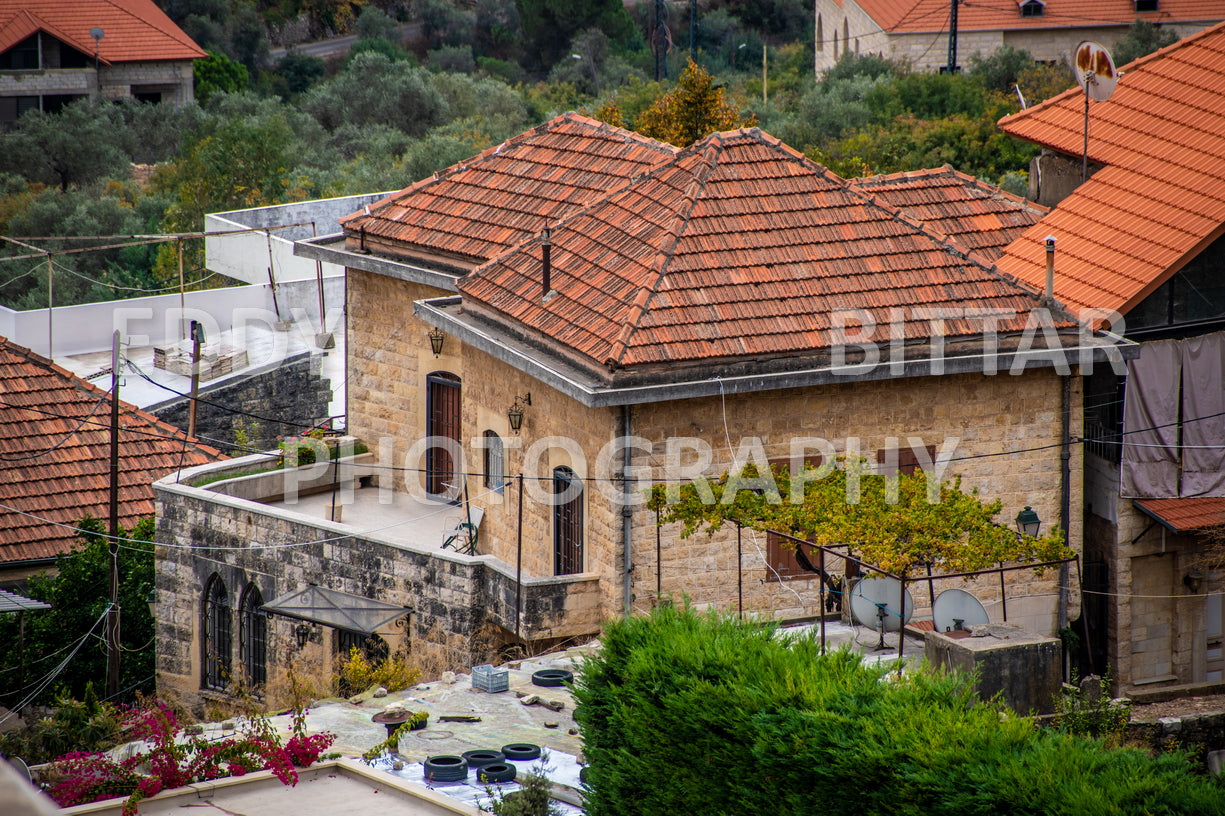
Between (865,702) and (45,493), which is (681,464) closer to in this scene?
(865,702)

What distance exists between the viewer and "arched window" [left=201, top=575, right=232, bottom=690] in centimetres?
2497

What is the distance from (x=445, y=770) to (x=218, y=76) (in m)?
66.0

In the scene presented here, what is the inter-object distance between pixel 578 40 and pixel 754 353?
6422 centimetres

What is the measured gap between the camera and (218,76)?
7644 centimetres

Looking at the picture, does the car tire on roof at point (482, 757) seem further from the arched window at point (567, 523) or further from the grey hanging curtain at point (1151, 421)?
the grey hanging curtain at point (1151, 421)

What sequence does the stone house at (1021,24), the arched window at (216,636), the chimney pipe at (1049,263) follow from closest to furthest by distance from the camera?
the chimney pipe at (1049,263) → the arched window at (216,636) → the stone house at (1021,24)

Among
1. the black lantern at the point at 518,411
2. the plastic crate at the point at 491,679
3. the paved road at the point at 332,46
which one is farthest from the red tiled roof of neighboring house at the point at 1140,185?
the paved road at the point at 332,46

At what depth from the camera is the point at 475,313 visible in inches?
904

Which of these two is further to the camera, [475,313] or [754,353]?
[475,313]

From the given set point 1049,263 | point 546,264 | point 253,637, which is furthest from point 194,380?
point 1049,263

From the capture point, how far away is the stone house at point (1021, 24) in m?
60.1

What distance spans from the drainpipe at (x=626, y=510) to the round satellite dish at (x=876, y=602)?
115 inches

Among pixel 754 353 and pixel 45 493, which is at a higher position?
pixel 754 353

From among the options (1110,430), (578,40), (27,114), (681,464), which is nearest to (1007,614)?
(1110,430)
